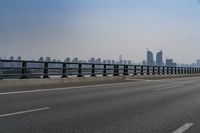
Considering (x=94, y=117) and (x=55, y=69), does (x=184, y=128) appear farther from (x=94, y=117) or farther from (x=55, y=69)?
(x=55, y=69)

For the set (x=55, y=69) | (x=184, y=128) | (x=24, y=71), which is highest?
(x=55, y=69)

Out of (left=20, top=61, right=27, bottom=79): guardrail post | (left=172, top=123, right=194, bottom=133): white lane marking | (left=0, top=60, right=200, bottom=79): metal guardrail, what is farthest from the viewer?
(left=20, top=61, right=27, bottom=79): guardrail post

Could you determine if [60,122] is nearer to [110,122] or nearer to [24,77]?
[110,122]

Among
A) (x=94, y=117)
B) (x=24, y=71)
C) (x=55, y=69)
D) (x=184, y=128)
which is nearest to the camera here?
(x=184, y=128)

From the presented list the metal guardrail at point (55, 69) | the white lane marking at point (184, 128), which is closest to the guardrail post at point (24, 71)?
the metal guardrail at point (55, 69)

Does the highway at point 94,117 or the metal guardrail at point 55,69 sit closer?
the highway at point 94,117

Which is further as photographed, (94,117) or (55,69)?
(55,69)

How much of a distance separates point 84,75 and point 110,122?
21027 millimetres

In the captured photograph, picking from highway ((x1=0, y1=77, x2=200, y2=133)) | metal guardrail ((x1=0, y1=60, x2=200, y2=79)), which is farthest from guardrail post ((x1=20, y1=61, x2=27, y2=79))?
highway ((x1=0, y1=77, x2=200, y2=133))

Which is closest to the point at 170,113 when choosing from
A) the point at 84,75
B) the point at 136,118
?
the point at 136,118

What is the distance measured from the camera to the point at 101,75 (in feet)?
112

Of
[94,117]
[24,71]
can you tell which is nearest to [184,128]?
[94,117]

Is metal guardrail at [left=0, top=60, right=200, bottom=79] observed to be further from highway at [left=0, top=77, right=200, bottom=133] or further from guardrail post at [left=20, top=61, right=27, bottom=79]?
highway at [left=0, top=77, right=200, bottom=133]

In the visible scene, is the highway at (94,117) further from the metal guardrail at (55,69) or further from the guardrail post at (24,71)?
the guardrail post at (24,71)
